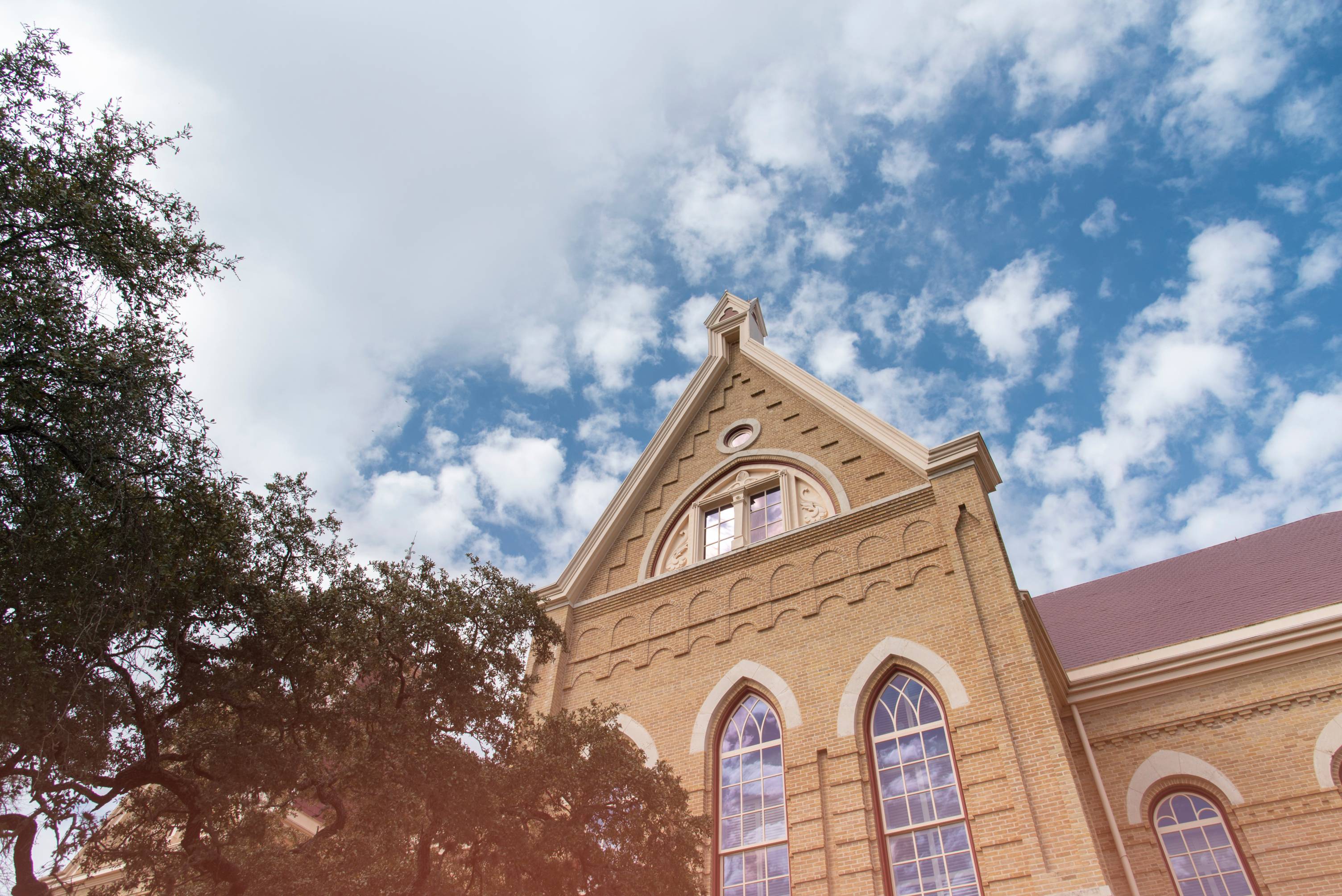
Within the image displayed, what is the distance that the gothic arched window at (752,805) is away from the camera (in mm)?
11883

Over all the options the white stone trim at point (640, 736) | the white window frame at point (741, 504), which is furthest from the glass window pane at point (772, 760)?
the white window frame at point (741, 504)

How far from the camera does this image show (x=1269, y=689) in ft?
43.0

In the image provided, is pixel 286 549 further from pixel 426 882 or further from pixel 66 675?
pixel 426 882

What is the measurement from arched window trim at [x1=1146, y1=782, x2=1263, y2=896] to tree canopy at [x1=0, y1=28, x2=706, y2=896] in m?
7.46

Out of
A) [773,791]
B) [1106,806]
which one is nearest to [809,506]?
[773,791]

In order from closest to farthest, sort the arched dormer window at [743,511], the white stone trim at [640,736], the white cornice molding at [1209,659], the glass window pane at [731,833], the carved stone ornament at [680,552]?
the glass window pane at [731,833] → the white cornice molding at [1209,659] → the white stone trim at [640,736] → the arched dormer window at [743,511] → the carved stone ornament at [680,552]

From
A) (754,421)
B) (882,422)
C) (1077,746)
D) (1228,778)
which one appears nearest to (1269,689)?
(1228,778)

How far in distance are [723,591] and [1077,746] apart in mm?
6399

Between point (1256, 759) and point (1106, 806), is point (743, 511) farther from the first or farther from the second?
point (1256, 759)

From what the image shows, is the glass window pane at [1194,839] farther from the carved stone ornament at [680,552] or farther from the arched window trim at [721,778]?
the carved stone ornament at [680,552]

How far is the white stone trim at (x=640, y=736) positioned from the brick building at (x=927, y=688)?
41mm

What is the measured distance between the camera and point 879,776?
39.3 ft

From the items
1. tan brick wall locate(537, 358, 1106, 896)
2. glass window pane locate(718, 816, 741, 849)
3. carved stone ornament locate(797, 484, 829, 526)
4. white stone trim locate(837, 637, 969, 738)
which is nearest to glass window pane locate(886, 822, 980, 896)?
tan brick wall locate(537, 358, 1106, 896)

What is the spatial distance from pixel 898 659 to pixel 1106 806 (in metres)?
3.91
